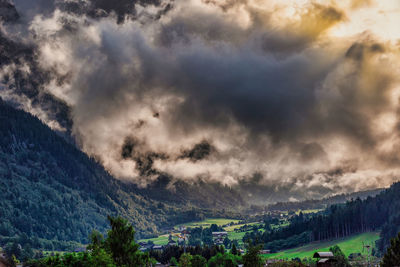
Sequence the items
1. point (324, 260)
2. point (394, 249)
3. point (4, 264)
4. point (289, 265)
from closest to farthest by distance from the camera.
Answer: point (4, 264), point (324, 260), point (394, 249), point (289, 265)

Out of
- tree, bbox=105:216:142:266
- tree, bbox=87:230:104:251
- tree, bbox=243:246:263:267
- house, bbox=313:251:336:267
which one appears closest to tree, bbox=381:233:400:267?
house, bbox=313:251:336:267

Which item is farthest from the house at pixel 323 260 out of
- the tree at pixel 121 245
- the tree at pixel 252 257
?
the tree at pixel 121 245

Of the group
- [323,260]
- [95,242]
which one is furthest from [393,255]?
[95,242]

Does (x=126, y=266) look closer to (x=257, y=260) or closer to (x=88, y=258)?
(x=88, y=258)

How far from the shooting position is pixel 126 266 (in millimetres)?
126188

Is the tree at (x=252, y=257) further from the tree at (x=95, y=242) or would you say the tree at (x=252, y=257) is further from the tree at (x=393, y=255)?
the tree at (x=95, y=242)

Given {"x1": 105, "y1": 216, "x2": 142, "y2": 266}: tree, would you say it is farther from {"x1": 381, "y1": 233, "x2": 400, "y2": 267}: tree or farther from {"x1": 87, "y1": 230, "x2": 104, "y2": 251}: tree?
{"x1": 381, "y1": 233, "x2": 400, "y2": 267}: tree

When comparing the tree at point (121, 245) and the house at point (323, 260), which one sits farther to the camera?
the house at point (323, 260)

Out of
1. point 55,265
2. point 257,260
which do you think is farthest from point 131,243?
point 257,260

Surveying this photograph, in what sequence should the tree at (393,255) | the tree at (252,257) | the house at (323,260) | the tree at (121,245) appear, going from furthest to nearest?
the tree at (252,257) → the tree at (393,255) → the house at (323,260) → the tree at (121,245)

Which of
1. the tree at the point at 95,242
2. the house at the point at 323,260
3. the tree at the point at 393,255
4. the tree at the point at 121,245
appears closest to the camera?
the tree at the point at 95,242

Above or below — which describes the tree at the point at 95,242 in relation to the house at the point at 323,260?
above

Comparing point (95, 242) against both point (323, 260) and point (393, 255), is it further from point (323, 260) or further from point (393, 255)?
point (393, 255)

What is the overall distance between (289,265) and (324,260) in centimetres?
4298
